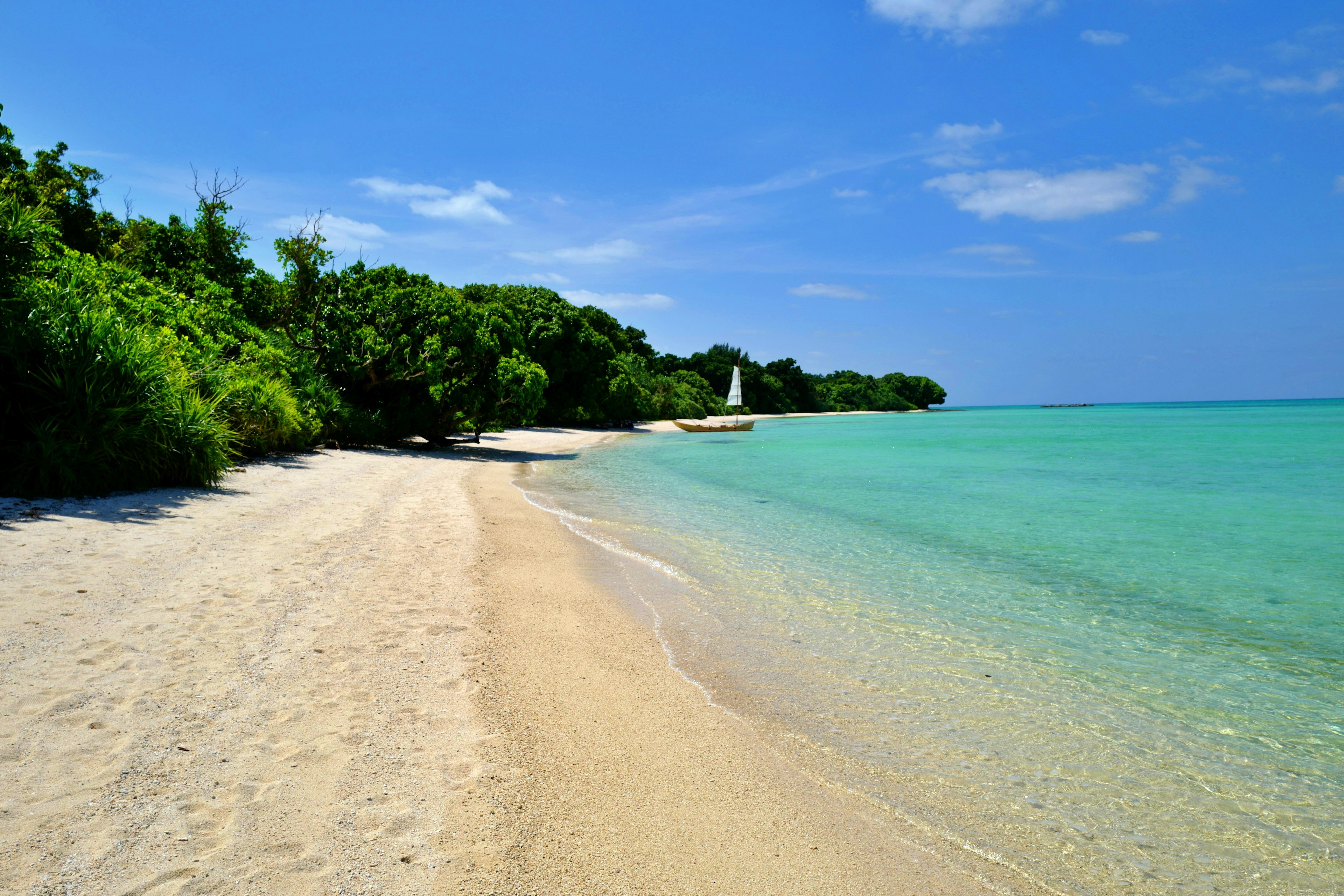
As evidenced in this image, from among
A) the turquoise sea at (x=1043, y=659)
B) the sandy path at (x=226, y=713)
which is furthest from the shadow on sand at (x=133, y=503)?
the turquoise sea at (x=1043, y=659)

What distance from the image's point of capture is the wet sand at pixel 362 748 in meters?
2.87

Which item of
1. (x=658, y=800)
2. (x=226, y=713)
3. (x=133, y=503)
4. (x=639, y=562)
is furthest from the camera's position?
(x=639, y=562)

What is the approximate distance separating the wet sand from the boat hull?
4587 centimetres

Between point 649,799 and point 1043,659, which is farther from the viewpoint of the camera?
point 1043,659

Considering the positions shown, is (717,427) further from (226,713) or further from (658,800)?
(658,800)

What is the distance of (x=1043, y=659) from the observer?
6027 millimetres

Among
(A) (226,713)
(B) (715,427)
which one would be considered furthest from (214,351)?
(B) (715,427)

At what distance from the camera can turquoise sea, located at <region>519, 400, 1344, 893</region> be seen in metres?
3.59

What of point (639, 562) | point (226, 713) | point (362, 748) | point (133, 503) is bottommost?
point (639, 562)

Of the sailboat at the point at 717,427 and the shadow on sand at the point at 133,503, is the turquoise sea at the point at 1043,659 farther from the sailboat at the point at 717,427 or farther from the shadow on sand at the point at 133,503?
the sailboat at the point at 717,427

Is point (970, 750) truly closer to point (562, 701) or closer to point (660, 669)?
point (660, 669)

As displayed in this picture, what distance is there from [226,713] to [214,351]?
12.8 m

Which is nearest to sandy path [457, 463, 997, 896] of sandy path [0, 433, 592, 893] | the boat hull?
sandy path [0, 433, 592, 893]

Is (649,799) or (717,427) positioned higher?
(717,427)
